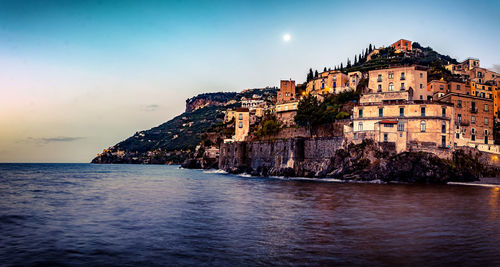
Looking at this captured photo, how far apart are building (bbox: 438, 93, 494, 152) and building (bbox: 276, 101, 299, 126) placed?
89.5ft

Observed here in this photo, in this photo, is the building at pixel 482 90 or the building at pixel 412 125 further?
the building at pixel 482 90

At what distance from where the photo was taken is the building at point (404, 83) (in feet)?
176

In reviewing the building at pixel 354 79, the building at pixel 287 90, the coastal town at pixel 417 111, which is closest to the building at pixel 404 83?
the coastal town at pixel 417 111

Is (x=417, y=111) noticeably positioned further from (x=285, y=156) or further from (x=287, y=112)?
(x=287, y=112)

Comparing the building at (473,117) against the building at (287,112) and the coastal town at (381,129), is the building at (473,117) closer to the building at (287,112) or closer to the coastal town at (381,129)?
the coastal town at (381,129)

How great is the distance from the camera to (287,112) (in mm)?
72125

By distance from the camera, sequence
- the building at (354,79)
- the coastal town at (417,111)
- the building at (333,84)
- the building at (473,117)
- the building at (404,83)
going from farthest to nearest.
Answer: the building at (333,84)
the building at (354,79)
the building at (404,83)
the building at (473,117)
the coastal town at (417,111)

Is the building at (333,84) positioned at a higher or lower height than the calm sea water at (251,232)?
higher

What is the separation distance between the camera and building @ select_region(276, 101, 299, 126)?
7050 centimetres

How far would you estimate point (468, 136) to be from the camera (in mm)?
51750

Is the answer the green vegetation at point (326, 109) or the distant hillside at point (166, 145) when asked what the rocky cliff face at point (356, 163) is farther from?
the distant hillside at point (166, 145)

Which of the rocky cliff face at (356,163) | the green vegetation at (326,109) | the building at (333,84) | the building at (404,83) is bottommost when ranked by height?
the rocky cliff face at (356,163)

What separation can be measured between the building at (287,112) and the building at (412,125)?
2357cm

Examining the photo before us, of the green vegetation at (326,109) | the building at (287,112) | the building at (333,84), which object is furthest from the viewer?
the building at (333,84)
